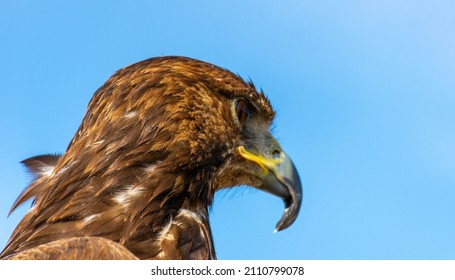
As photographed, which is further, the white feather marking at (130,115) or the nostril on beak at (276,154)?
the nostril on beak at (276,154)

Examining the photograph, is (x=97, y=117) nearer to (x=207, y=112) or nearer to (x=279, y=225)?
(x=207, y=112)

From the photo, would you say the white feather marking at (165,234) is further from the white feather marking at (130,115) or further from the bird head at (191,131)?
the white feather marking at (130,115)

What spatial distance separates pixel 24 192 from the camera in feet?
25.1

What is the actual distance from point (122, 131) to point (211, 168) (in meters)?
0.73

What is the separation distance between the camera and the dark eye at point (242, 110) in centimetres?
805

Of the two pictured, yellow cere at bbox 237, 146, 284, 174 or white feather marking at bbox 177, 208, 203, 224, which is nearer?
white feather marking at bbox 177, 208, 203, 224

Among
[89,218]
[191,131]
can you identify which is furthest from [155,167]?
[89,218]

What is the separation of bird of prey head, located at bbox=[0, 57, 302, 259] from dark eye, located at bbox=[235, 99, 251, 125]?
1 cm

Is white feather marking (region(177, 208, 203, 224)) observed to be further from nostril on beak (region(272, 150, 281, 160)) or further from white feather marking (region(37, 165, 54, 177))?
white feather marking (region(37, 165, 54, 177))

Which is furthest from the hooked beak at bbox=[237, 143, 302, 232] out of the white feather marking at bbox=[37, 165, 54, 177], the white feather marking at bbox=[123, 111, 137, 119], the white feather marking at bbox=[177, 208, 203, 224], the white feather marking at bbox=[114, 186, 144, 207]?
the white feather marking at bbox=[37, 165, 54, 177]

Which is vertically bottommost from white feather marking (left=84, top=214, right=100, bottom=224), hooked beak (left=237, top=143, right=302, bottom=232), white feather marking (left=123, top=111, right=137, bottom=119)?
white feather marking (left=84, top=214, right=100, bottom=224)

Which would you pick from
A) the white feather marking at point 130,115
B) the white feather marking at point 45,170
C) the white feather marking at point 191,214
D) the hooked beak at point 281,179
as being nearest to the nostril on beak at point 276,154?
the hooked beak at point 281,179

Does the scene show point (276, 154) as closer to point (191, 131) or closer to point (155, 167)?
point (191, 131)

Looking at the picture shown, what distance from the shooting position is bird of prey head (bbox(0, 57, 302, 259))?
692cm
